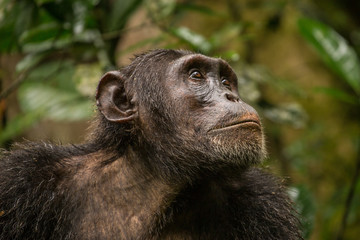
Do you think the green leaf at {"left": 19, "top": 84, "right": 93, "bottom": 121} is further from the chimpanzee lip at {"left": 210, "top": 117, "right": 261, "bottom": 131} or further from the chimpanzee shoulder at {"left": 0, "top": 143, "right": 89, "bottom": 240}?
the chimpanzee lip at {"left": 210, "top": 117, "right": 261, "bottom": 131}

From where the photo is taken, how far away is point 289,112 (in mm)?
6121

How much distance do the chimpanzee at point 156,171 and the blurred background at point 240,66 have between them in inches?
21.6

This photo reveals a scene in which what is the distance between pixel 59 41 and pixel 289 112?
120 inches

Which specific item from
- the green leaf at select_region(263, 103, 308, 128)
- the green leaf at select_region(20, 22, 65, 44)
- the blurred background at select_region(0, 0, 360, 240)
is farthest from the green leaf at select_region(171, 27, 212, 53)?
the green leaf at select_region(263, 103, 308, 128)

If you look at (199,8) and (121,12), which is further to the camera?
(199,8)

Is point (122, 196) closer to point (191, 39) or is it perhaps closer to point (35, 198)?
point (35, 198)

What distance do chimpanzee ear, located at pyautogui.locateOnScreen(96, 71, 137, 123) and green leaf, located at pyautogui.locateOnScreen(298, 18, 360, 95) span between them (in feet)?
6.01

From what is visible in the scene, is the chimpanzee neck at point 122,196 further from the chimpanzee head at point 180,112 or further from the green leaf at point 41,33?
the green leaf at point 41,33

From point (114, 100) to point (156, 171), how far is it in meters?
0.60

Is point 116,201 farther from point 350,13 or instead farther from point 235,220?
point 350,13

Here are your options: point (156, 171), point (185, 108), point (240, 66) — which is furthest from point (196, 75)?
point (240, 66)

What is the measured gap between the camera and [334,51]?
416cm

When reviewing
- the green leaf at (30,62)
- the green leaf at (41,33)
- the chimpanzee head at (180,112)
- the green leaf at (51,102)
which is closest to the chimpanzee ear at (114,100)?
the chimpanzee head at (180,112)

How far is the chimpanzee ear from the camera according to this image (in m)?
3.29
